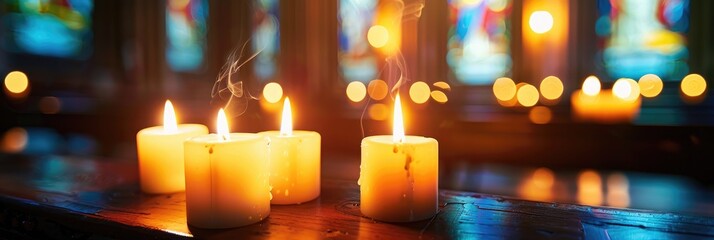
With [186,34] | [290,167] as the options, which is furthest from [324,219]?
[186,34]

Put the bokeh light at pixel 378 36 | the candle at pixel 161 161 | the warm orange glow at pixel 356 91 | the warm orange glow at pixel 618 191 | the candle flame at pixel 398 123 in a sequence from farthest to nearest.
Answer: the warm orange glow at pixel 356 91, the bokeh light at pixel 378 36, the warm orange glow at pixel 618 191, the candle at pixel 161 161, the candle flame at pixel 398 123

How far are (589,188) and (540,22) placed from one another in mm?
2319

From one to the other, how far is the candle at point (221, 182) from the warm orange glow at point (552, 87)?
4124mm

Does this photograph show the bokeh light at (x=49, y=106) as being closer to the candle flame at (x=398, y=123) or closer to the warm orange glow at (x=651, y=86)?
the candle flame at (x=398, y=123)

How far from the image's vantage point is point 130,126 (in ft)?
11.3

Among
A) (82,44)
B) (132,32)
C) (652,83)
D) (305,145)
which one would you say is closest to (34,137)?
(82,44)

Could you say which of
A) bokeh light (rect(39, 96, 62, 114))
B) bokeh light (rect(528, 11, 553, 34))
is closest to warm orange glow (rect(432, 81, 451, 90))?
bokeh light (rect(528, 11, 553, 34))

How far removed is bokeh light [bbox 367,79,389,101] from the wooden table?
149 inches

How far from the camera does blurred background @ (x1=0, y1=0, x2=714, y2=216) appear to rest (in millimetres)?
2125

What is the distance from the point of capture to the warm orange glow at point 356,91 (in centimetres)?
502

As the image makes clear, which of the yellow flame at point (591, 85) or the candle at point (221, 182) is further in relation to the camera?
the yellow flame at point (591, 85)

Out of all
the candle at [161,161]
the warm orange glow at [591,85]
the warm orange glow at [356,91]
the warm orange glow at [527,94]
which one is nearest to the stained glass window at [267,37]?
the warm orange glow at [356,91]

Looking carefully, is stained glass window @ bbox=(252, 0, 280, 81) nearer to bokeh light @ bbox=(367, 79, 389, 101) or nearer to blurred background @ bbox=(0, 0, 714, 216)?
blurred background @ bbox=(0, 0, 714, 216)

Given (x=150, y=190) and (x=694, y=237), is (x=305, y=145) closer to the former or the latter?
(x=150, y=190)
